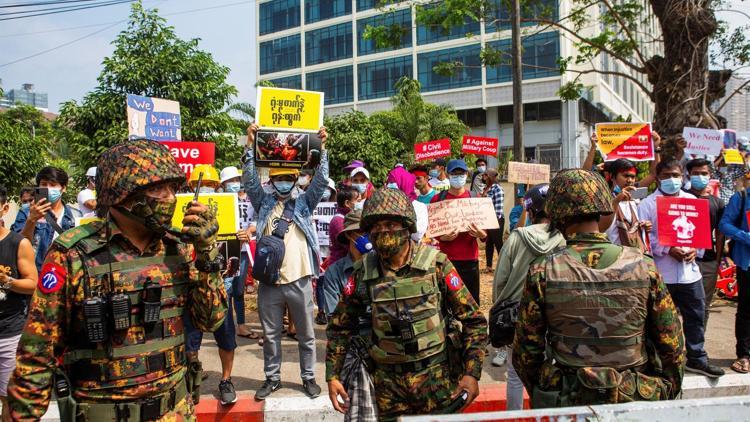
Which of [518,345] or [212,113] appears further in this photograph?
[212,113]

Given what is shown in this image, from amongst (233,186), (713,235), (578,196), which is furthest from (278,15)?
(578,196)

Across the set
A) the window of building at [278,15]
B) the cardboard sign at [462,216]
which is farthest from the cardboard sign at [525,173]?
the window of building at [278,15]

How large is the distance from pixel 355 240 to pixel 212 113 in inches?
311

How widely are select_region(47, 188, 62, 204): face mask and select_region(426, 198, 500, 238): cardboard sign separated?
3.66m

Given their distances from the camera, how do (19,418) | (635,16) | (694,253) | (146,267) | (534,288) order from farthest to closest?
(635,16)
(694,253)
(534,288)
(146,267)
(19,418)

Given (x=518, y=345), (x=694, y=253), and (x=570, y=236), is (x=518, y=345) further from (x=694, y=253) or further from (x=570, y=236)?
(x=694, y=253)

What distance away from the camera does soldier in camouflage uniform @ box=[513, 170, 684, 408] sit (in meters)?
2.37

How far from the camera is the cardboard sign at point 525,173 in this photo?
8633 mm

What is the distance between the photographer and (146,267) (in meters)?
2.31

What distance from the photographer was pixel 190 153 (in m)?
6.17

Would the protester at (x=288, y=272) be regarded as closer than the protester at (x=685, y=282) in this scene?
Yes

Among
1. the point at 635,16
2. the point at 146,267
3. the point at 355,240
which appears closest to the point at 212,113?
the point at 355,240

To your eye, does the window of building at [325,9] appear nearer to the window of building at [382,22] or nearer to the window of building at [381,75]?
the window of building at [382,22]

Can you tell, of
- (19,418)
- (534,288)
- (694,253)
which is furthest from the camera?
(694,253)
